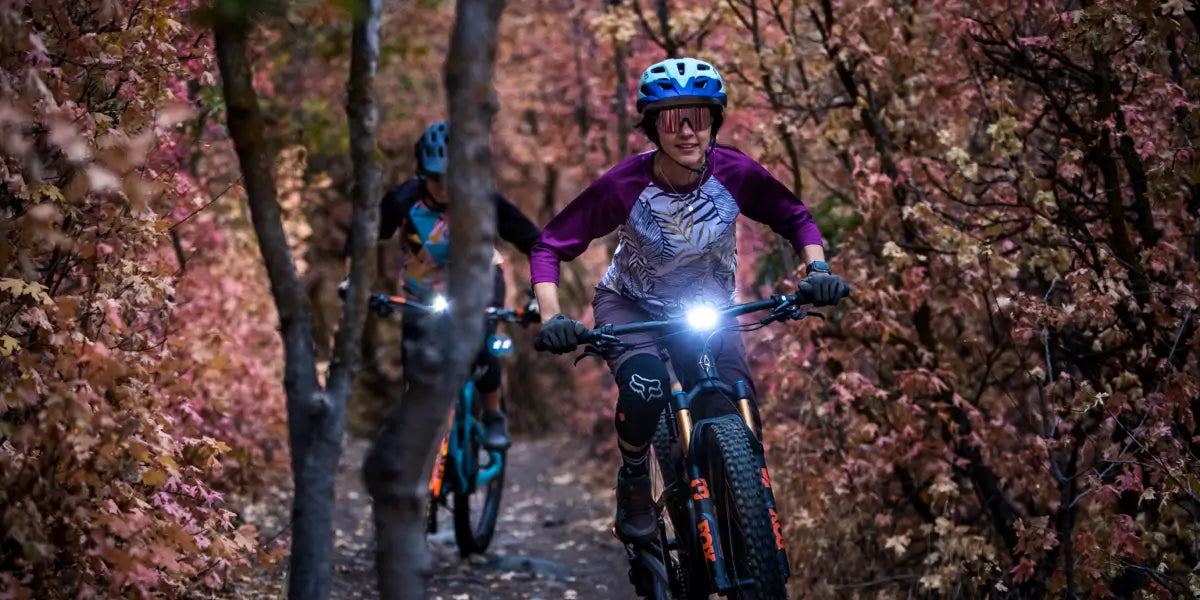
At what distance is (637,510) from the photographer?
5.06 metres

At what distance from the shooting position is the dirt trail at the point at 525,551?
7186mm

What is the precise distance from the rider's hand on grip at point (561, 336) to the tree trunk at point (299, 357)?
0.73m

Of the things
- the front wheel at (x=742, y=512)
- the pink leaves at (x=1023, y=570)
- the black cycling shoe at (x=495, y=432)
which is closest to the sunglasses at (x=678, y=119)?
the front wheel at (x=742, y=512)

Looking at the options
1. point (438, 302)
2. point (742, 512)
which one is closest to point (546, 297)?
point (742, 512)

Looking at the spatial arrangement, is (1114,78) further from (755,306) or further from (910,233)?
(755,306)

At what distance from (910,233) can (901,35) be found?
3.78 ft

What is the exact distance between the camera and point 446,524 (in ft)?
32.0

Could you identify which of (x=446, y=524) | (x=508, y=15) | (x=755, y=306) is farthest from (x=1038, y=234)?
(x=508, y=15)

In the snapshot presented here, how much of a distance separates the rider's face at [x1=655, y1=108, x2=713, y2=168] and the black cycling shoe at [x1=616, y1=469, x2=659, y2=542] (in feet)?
4.48

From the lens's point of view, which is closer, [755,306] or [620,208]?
[755,306]

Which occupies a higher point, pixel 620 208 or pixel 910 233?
pixel 910 233

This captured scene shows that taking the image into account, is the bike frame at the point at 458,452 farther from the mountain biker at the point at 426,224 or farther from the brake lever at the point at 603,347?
the brake lever at the point at 603,347

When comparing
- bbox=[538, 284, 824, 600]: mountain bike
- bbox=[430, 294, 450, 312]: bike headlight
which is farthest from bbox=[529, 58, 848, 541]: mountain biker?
bbox=[430, 294, 450, 312]: bike headlight

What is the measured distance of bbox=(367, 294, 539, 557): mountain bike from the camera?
24.5 ft
